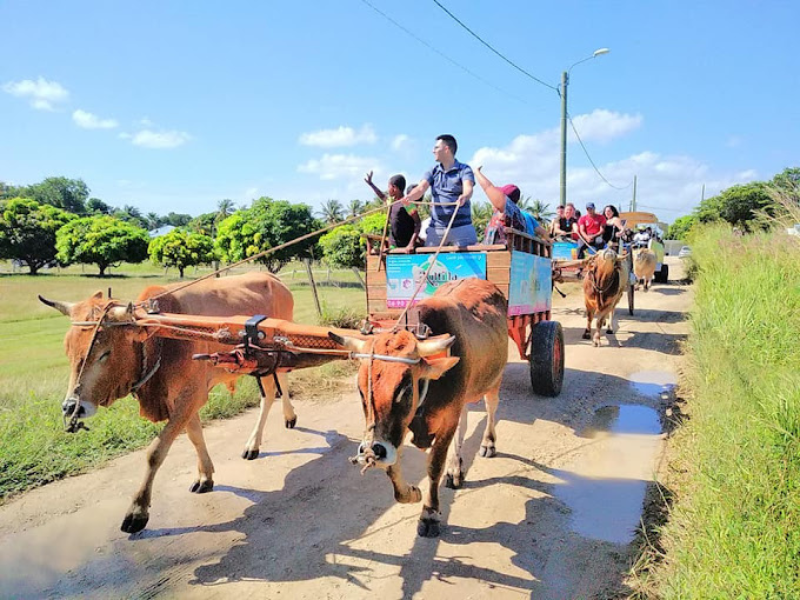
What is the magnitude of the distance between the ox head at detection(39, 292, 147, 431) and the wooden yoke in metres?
0.15

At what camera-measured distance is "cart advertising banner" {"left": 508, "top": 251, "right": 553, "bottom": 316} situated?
5602 mm

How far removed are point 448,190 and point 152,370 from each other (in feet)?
11.6

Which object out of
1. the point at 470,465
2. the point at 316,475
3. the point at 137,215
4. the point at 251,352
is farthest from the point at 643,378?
the point at 137,215

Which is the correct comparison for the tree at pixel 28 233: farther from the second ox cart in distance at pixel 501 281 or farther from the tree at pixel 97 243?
the second ox cart in distance at pixel 501 281

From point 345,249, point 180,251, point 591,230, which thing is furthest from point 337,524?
point 180,251

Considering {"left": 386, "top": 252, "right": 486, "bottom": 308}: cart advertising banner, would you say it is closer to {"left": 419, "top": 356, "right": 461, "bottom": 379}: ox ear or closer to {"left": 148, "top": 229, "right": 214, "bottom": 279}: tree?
{"left": 419, "top": 356, "right": 461, "bottom": 379}: ox ear

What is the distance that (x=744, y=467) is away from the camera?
3322 mm

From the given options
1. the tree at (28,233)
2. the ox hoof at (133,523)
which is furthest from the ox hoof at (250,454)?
the tree at (28,233)

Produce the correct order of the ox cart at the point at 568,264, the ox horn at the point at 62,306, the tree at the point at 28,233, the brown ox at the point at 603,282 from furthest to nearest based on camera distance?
1. the tree at the point at 28,233
2. the brown ox at the point at 603,282
3. the ox cart at the point at 568,264
4. the ox horn at the point at 62,306

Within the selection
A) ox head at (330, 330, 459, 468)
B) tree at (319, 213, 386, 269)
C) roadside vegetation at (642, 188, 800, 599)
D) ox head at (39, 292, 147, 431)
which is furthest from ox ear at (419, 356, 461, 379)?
tree at (319, 213, 386, 269)

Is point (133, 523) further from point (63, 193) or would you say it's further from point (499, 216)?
point (63, 193)

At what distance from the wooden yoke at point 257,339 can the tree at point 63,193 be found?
108258 millimetres

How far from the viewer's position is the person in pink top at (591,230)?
11.7 m

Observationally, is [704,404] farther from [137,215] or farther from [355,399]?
[137,215]
